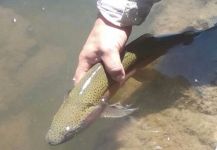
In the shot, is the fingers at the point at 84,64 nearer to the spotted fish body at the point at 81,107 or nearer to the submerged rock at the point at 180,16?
the spotted fish body at the point at 81,107

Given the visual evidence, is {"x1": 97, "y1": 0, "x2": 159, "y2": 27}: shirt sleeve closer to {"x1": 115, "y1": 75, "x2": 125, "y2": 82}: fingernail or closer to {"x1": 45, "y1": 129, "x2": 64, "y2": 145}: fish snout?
{"x1": 115, "y1": 75, "x2": 125, "y2": 82}: fingernail

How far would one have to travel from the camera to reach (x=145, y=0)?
3133 millimetres

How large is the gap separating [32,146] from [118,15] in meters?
1.17

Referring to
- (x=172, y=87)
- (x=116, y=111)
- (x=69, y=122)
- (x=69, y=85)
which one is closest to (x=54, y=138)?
(x=69, y=122)

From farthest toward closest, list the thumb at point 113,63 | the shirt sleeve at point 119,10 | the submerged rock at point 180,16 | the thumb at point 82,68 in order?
1. the submerged rock at point 180,16
2. the thumb at point 82,68
3. the shirt sleeve at point 119,10
4. the thumb at point 113,63

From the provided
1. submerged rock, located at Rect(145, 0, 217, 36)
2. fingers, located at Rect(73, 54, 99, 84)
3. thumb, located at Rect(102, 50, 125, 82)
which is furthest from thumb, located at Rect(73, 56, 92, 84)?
submerged rock, located at Rect(145, 0, 217, 36)

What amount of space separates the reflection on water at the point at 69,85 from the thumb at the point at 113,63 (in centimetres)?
50

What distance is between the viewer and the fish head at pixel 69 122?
3109 mm

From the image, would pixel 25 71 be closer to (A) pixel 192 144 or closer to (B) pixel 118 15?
(B) pixel 118 15

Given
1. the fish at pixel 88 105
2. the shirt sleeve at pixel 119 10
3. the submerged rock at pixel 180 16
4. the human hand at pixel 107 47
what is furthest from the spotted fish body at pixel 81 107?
the submerged rock at pixel 180 16

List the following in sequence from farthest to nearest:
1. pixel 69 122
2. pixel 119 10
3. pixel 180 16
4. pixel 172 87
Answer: pixel 180 16 → pixel 172 87 → pixel 69 122 → pixel 119 10

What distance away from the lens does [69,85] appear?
3.89 metres

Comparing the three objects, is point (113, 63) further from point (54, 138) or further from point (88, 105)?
point (54, 138)

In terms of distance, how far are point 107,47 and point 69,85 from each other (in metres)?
1.06
